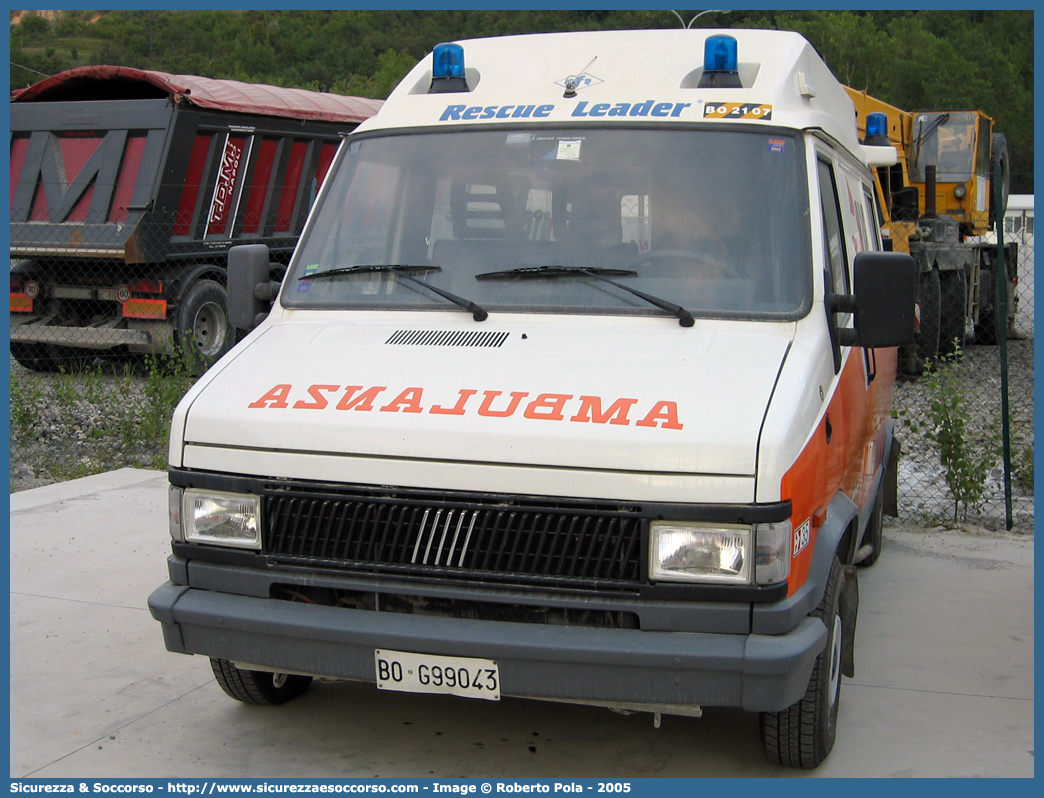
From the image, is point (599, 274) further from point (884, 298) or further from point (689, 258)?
point (884, 298)

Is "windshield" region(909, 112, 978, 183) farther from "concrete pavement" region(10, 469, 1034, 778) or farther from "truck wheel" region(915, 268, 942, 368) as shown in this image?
"concrete pavement" region(10, 469, 1034, 778)

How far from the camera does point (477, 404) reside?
3.56 m

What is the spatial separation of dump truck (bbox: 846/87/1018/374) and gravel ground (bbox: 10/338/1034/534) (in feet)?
6.05

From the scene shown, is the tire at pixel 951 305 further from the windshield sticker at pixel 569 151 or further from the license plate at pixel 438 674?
the license plate at pixel 438 674

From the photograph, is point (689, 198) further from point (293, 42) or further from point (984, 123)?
point (293, 42)

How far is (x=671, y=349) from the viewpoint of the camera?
3.82 m

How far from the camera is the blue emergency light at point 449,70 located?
4.84 m

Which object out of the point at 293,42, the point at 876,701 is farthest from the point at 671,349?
the point at 293,42

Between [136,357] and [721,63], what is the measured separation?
37.1 feet

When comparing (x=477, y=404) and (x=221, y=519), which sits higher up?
(x=477, y=404)

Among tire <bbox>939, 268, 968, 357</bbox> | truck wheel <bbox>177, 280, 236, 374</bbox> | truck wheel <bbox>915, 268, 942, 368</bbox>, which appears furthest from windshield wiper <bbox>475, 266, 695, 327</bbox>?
tire <bbox>939, 268, 968, 357</bbox>

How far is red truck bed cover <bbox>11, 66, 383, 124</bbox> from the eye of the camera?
12.8 meters

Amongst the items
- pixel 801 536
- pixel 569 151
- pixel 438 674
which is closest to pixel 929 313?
pixel 569 151

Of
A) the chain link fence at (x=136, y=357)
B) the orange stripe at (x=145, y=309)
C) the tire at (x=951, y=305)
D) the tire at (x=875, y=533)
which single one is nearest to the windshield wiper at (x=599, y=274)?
the tire at (x=875, y=533)
